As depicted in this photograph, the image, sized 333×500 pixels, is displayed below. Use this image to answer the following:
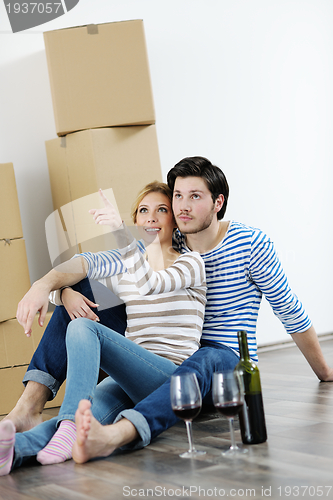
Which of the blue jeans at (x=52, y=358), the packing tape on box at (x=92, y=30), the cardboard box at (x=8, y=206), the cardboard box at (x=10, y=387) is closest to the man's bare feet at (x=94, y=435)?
the blue jeans at (x=52, y=358)

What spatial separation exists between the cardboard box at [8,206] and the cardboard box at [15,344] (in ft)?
1.06

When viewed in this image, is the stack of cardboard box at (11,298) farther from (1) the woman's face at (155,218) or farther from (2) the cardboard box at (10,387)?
(1) the woman's face at (155,218)

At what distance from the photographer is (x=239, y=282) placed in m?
1.58

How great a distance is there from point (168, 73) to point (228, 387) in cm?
194

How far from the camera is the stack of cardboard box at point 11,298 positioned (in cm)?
203

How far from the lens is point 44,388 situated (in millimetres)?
1481

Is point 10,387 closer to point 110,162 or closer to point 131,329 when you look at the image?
point 131,329

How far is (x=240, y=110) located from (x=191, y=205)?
56.5 inches

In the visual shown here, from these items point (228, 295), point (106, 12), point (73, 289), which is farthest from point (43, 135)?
point (228, 295)

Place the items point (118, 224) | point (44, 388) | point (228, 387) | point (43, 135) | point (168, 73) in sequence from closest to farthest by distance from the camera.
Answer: point (228, 387), point (118, 224), point (44, 388), point (43, 135), point (168, 73)

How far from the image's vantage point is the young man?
4.83ft

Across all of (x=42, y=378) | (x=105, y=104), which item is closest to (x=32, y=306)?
(x=42, y=378)

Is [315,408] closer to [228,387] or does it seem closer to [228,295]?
[228,295]

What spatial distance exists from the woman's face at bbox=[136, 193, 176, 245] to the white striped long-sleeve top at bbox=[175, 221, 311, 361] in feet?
0.42
